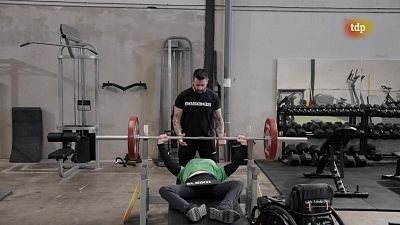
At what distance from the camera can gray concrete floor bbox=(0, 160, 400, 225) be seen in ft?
10.3

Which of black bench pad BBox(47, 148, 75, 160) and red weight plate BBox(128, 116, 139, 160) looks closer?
red weight plate BBox(128, 116, 139, 160)

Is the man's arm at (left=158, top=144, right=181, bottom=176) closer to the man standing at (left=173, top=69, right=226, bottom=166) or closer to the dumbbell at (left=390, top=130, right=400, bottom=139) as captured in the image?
the man standing at (left=173, top=69, right=226, bottom=166)

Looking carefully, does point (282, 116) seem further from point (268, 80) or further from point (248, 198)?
point (248, 198)

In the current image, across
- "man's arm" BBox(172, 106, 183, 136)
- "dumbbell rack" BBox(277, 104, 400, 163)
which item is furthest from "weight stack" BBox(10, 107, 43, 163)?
"dumbbell rack" BBox(277, 104, 400, 163)

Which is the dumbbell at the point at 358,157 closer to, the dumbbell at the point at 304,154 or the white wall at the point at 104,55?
the dumbbell at the point at 304,154

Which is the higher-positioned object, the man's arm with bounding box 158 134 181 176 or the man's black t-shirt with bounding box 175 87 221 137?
the man's black t-shirt with bounding box 175 87 221 137

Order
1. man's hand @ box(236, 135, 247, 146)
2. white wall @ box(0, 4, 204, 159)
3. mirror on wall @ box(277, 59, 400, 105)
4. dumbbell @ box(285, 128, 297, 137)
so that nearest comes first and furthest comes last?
1. man's hand @ box(236, 135, 247, 146)
2. dumbbell @ box(285, 128, 297, 137)
3. white wall @ box(0, 4, 204, 159)
4. mirror on wall @ box(277, 59, 400, 105)

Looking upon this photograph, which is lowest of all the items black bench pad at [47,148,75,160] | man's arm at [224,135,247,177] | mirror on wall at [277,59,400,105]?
black bench pad at [47,148,75,160]

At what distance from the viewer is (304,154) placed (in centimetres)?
531

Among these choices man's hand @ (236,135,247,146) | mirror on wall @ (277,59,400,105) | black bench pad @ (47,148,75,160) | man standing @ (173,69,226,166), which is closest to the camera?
man's hand @ (236,135,247,146)

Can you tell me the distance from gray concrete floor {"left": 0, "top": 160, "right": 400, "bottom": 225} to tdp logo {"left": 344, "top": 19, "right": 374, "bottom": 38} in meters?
2.61

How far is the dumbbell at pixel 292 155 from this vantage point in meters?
5.26

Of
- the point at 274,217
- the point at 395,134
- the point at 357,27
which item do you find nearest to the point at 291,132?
the point at 395,134

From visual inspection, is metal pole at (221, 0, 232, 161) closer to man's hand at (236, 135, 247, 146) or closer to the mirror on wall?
the mirror on wall
